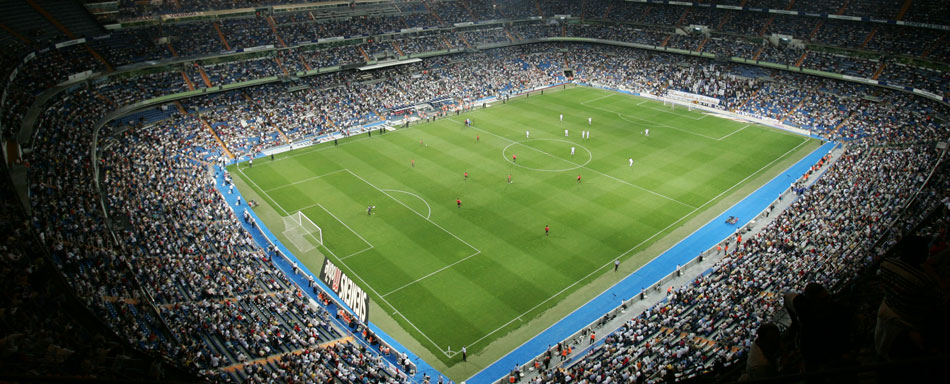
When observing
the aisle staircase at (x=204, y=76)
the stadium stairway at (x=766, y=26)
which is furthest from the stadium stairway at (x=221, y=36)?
the stadium stairway at (x=766, y=26)

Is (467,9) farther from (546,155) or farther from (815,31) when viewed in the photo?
(815,31)

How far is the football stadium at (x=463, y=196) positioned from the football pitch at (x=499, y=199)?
263mm

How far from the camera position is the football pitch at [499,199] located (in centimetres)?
3072

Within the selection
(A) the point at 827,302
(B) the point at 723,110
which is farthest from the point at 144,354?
(B) the point at 723,110

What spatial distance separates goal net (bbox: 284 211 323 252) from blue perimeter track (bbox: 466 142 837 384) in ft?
51.7

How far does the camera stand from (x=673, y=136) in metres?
55.8

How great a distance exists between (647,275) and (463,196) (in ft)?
51.1

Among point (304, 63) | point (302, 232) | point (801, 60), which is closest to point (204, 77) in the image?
point (304, 63)

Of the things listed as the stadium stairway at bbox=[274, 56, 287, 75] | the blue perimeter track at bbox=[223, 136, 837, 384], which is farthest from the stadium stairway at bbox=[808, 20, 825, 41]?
the stadium stairway at bbox=[274, 56, 287, 75]

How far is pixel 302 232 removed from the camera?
122 ft

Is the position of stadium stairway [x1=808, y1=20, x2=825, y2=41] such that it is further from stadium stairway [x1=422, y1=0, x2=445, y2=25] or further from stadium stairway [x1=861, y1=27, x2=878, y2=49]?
stadium stairway [x1=422, y1=0, x2=445, y2=25]

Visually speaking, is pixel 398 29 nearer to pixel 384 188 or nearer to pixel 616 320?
pixel 384 188

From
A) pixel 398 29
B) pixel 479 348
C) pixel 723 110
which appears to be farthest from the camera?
pixel 398 29

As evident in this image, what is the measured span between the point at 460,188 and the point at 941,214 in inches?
1145
